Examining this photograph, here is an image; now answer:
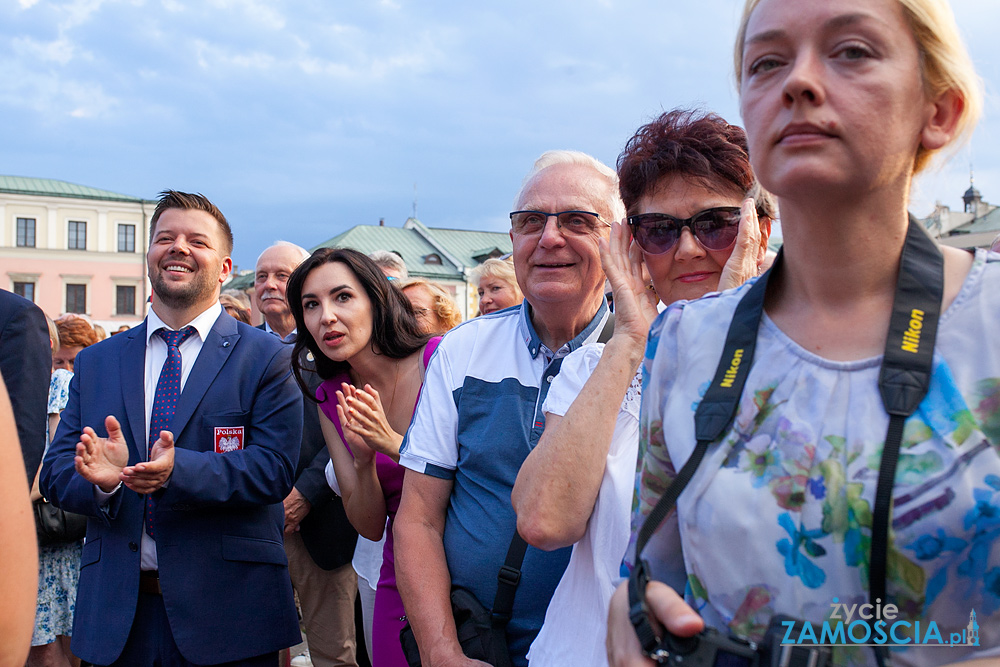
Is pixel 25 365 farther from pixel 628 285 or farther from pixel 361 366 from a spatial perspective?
pixel 628 285

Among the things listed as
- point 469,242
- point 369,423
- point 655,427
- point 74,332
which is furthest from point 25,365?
point 469,242

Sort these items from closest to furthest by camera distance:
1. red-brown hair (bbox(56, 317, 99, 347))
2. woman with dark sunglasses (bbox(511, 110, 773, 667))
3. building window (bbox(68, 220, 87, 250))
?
woman with dark sunglasses (bbox(511, 110, 773, 667)), red-brown hair (bbox(56, 317, 99, 347)), building window (bbox(68, 220, 87, 250))

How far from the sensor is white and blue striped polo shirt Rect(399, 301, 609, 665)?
2.26m

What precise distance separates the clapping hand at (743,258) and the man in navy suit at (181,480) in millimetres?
2215

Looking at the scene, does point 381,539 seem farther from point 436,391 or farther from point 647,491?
point 647,491

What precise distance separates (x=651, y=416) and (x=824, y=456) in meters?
0.33

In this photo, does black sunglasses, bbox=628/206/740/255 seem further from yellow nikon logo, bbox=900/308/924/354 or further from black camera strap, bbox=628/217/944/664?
yellow nikon logo, bbox=900/308/924/354

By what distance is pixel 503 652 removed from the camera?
222 cm

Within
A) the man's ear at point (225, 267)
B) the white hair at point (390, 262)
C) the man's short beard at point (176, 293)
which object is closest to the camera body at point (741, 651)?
the man's short beard at point (176, 293)

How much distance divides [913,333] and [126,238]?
183ft

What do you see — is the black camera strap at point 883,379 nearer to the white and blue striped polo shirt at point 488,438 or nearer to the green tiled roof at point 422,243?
the white and blue striped polo shirt at point 488,438

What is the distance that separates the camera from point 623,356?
1.93 metres

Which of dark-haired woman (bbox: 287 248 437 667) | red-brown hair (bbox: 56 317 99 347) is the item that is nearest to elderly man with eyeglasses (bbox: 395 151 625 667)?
dark-haired woman (bbox: 287 248 437 667)

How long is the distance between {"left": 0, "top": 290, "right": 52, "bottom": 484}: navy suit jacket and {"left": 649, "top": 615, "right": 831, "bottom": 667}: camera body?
9.18 feet
